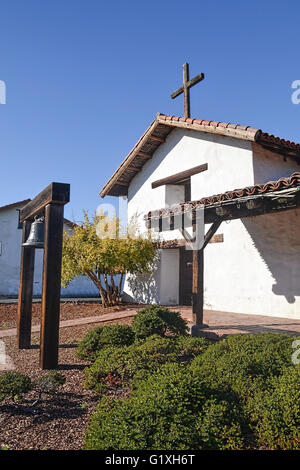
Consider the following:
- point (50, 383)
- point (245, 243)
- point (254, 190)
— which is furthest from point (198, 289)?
point (50, 383)

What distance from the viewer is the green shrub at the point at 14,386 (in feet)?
12.0

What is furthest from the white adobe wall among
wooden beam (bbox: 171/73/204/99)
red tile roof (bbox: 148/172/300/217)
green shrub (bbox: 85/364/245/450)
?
green shrub (bbox: 85/364/245/450)

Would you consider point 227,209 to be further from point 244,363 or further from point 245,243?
point 244,363

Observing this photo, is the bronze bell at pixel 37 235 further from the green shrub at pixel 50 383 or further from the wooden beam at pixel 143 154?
the wooden beam at pixel 143 154

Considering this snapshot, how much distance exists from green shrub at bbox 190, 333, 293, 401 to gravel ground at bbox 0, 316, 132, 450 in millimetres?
1251

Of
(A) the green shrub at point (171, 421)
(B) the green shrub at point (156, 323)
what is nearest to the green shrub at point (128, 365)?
(A) the green shrub at point (171, 421)

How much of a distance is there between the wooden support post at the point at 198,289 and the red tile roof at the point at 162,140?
338 centimetres

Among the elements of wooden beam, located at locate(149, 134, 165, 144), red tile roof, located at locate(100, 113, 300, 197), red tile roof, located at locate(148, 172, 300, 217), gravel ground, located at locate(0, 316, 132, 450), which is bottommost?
gravel ground, located at locate(0, 316, 132, 450)

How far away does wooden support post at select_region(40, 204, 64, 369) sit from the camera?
15.8 ft

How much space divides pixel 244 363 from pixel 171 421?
5.11 ft

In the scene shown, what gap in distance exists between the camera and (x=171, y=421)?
2605mm

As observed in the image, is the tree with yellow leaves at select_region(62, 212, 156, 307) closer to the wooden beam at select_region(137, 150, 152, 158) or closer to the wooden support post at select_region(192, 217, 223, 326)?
the wooden beam at select_region(137, 150, 152, 158)

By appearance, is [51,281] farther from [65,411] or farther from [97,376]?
[65,411]
